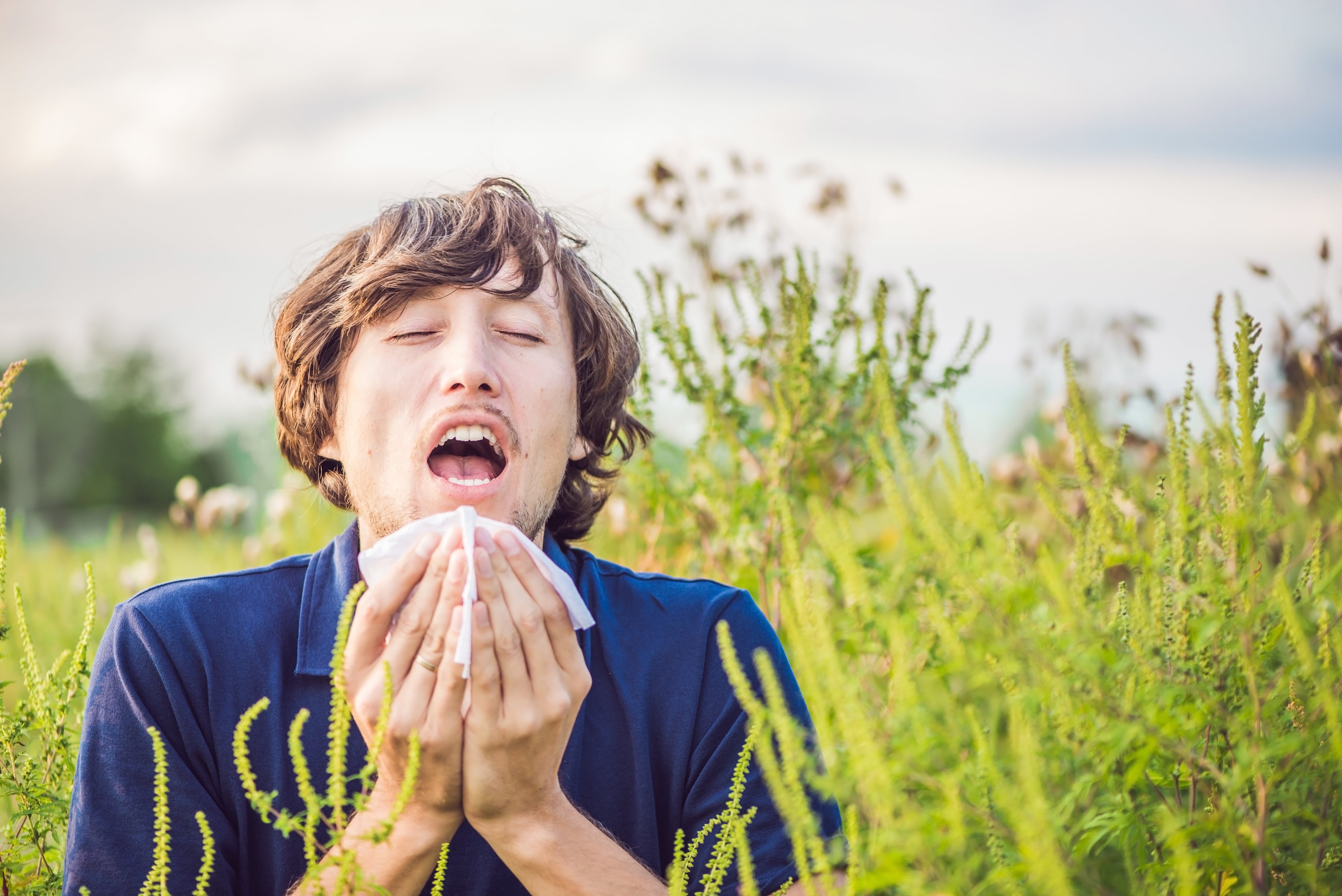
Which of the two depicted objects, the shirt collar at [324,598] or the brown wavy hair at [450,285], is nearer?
the shirt collar at [324,598]

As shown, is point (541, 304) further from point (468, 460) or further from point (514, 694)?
point (514, 694)

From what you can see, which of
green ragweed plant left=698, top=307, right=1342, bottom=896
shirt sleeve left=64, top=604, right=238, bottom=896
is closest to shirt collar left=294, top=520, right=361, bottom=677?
shirt sleeve left=64, top=604, right=238, bottom=896

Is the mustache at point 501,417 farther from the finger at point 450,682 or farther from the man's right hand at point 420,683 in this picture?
the finger at point 450,682

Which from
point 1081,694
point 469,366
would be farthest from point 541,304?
point 1081,694

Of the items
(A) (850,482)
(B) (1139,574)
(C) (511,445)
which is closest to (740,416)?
(A) (850,482)

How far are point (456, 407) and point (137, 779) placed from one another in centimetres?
89

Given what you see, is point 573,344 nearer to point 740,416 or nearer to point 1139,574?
point 740,416

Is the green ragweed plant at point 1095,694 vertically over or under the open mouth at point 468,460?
under

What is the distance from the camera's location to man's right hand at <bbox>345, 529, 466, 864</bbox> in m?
1.64

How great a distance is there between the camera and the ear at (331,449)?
2.50 meters

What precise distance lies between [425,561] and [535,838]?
0.49 m

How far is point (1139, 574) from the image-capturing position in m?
1.36

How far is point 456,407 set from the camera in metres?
2.09

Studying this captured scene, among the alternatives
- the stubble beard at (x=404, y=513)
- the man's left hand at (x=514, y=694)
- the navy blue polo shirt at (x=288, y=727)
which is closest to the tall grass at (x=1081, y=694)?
the navy blue polo shirt at (x=288, y=727)
